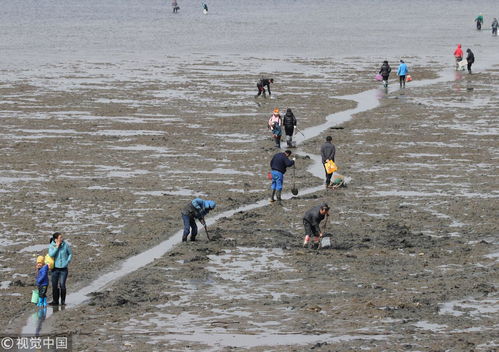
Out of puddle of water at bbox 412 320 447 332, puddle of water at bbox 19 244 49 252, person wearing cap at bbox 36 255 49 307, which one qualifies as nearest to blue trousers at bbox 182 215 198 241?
puddle of water at bbox 19 244 49 252

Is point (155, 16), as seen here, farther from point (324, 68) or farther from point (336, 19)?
point (324, 68)

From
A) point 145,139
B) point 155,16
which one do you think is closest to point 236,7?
point 155,16

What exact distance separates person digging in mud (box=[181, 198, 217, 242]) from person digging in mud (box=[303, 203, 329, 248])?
2.06 meters

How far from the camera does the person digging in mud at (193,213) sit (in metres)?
22.3

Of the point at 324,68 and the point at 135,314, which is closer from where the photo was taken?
the point at 135,314

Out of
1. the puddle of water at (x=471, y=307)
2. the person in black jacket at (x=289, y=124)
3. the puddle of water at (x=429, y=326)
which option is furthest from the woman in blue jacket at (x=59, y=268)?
the person in black jacket at (x=289, y=124)

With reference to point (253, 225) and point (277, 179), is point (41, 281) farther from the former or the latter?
point (277, 179)

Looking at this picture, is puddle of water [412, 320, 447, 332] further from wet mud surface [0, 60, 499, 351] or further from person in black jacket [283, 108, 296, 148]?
person in black jacket [283, 108, 296, 148]

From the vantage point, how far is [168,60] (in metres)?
66.4

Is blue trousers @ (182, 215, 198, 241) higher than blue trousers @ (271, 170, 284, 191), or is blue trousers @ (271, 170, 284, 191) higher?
blue trousers @ (271, 170, 284, 191)

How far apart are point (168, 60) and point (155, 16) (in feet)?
190

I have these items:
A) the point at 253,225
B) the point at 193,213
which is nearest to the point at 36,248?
the point at 193,213

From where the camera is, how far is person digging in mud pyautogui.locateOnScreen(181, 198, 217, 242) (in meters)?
22.3

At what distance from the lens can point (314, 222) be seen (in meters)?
21.8
